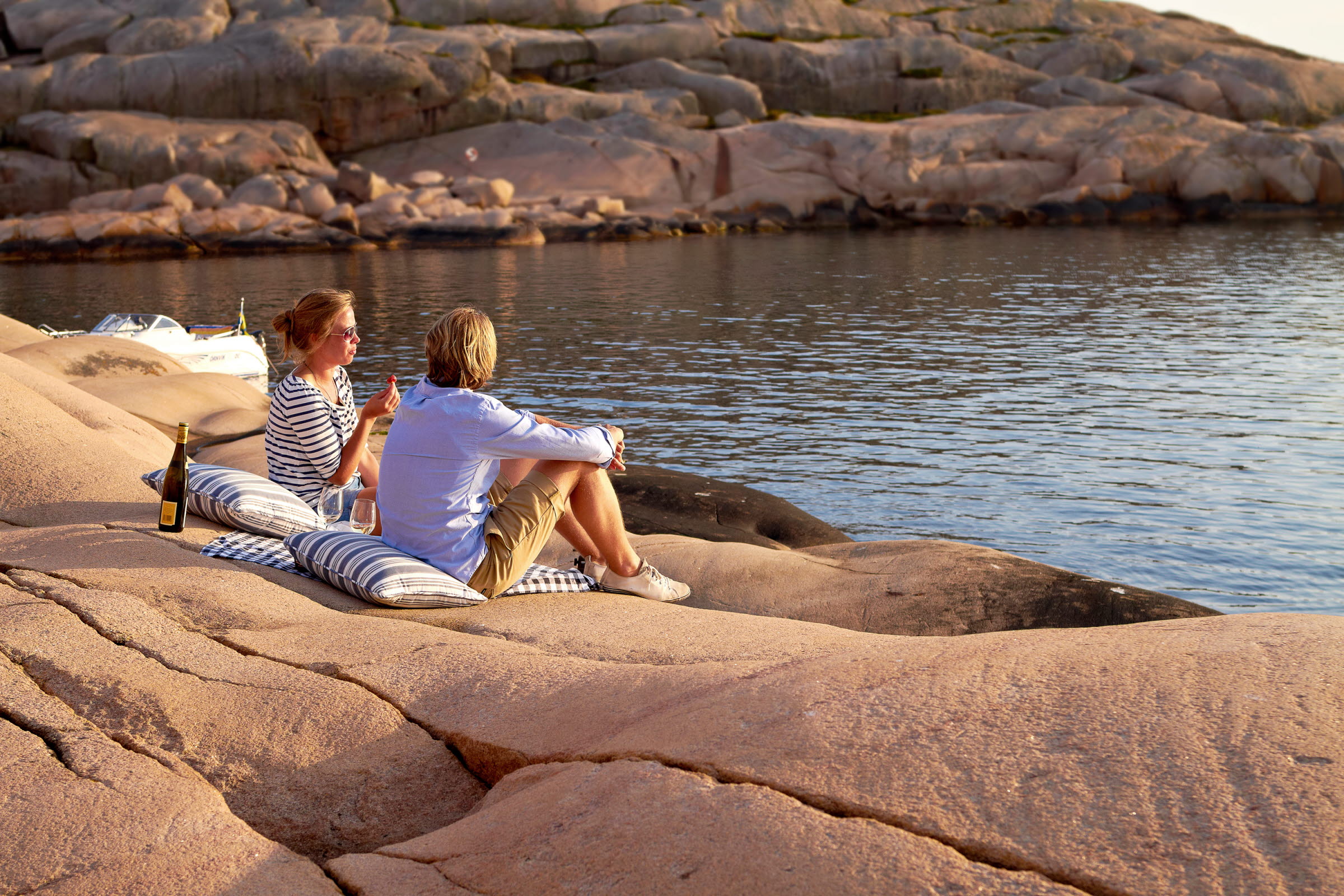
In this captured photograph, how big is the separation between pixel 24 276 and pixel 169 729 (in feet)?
137

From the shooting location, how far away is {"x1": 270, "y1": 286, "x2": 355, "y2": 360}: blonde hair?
254 inches

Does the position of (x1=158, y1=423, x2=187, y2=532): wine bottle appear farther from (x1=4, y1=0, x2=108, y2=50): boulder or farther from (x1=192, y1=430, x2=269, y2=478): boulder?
(x1=4, y1=0, x2=108, y2=50): boulder

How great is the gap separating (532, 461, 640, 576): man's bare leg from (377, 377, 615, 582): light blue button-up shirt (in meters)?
0.11

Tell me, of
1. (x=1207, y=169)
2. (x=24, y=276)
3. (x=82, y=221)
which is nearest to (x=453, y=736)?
(x=24, y=276)

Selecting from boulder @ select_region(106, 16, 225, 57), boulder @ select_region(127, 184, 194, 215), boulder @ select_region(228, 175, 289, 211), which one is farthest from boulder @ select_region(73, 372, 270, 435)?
boulder @ select_region(106, 16, 225, 57)

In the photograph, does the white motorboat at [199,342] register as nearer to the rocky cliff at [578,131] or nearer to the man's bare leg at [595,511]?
the man's bare leg at [595,511]

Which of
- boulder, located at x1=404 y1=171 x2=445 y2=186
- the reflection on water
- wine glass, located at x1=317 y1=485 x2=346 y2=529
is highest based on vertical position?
boulder, located at x1=404 y1=171 x2=445 y2=186

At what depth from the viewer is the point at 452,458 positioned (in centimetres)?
550

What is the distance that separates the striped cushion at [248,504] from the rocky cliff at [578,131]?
4393 cm

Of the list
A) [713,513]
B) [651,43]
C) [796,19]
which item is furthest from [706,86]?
[713,513]

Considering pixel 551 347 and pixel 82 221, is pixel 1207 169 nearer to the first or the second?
pixel 551 347

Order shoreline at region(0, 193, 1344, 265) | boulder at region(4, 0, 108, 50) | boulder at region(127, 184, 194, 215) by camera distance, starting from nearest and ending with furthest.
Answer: shoreline at region(0, 193, 1344, 265), boulder at region(127, 184, 194, 215), boulder at region(4, 0, 108, 50)

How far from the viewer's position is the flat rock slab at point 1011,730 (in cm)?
279

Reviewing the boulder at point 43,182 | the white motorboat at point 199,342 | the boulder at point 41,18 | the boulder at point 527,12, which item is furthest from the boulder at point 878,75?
the white motorboat at point 199,342
